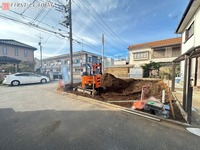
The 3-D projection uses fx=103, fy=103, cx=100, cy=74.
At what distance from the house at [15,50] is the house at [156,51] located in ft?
72.7

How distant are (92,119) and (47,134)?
1350 mm

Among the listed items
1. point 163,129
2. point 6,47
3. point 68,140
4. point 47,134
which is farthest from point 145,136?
point 6,47

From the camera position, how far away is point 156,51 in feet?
60.3

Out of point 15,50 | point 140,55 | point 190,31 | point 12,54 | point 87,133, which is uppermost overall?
point 15,50

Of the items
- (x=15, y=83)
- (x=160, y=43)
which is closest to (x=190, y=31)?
(x=160, y=43)

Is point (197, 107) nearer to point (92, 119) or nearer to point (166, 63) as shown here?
point (92, 119)

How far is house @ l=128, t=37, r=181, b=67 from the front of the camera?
54.5 ft

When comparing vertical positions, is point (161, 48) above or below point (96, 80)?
above

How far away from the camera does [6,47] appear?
66.1ft

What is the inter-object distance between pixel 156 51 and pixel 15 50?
27.6 metres

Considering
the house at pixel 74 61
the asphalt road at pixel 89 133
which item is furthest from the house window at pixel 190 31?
the house at pixel 74 61

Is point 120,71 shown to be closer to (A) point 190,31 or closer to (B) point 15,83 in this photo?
(A) point 190,31

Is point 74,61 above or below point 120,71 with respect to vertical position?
above

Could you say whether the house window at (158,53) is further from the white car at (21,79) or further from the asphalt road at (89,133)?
the white car at (21,79)
